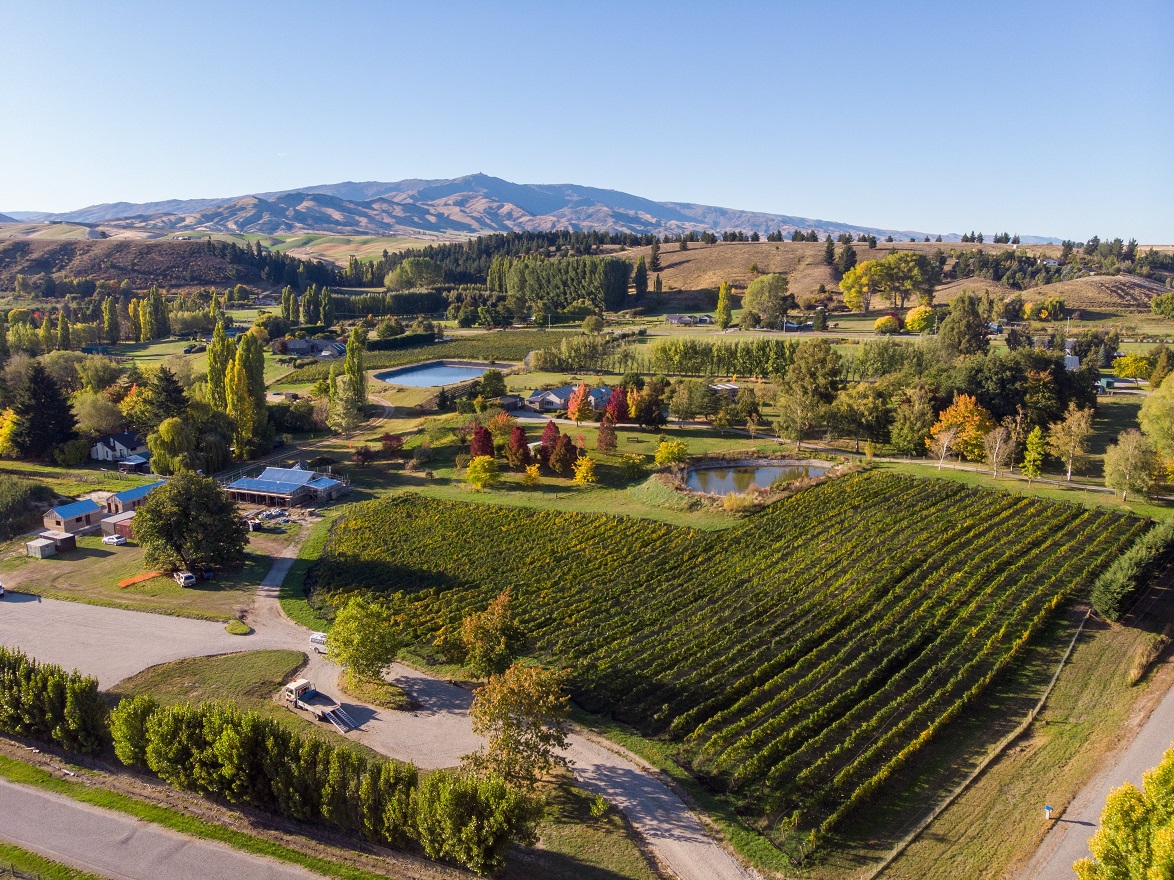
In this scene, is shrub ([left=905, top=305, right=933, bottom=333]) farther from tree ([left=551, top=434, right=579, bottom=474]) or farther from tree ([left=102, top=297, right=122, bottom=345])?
tree ([left=102, top=297, right=122, bottom=345])

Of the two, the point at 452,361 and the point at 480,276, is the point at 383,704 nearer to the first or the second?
the point at 452,361

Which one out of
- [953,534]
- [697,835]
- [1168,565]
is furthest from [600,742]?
[1168,565]

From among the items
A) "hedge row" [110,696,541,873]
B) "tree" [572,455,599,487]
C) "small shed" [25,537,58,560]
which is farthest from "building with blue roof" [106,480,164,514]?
"hedge row" [110,696,541,873]

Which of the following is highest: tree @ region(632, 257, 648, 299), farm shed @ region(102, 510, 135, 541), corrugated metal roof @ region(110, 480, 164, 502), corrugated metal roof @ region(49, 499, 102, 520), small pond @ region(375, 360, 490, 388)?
tree @ region(632, 257, 648, 299)

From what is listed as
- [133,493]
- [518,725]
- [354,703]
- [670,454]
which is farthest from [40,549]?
[670,454]

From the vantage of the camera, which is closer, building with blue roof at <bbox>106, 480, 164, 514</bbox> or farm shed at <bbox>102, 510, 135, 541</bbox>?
farm shed at <bbox>102, 510, 135, 541</bbox>

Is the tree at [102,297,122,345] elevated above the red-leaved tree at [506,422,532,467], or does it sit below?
above
